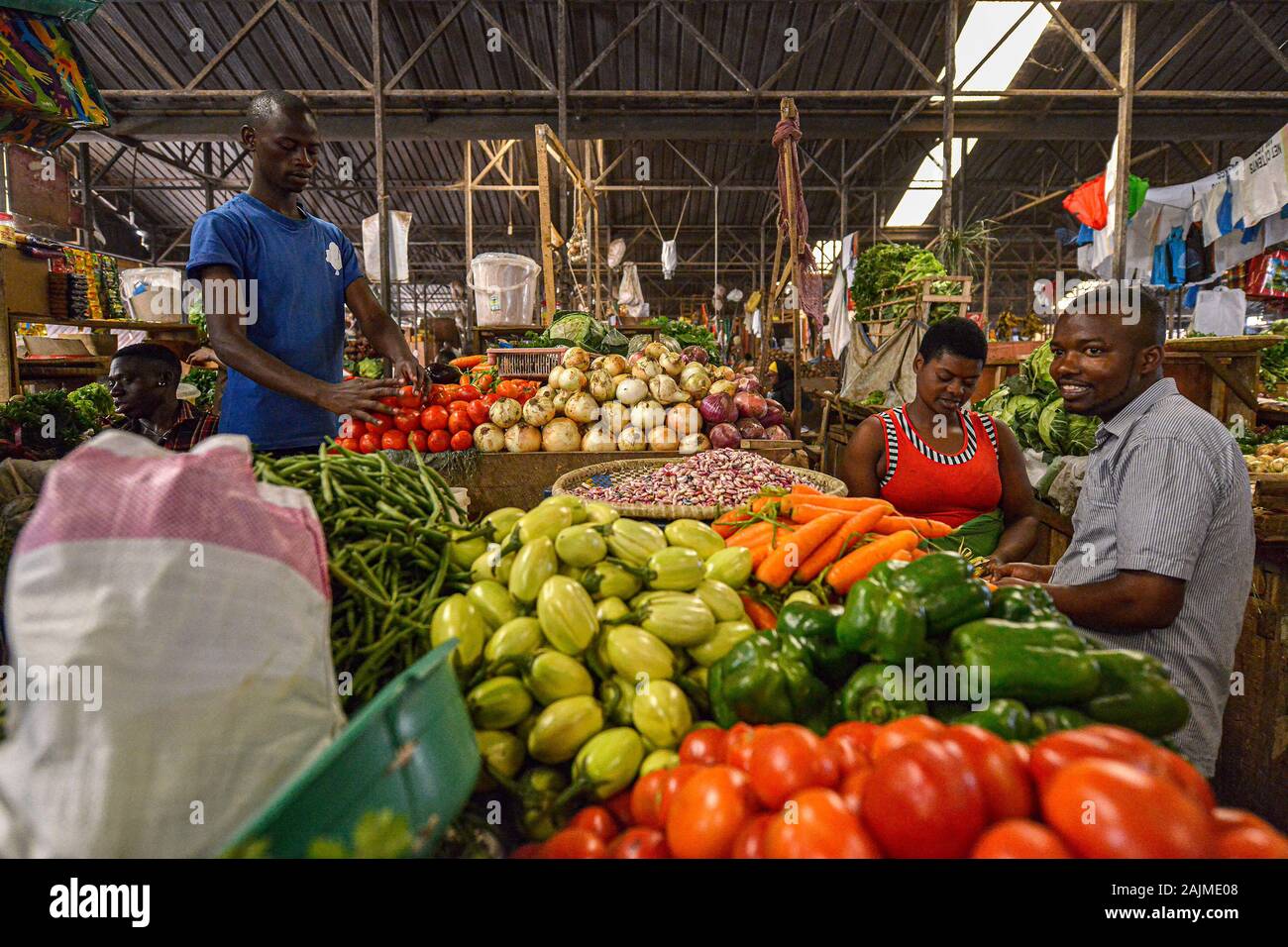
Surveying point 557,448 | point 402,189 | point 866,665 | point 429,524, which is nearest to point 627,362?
point 557,448

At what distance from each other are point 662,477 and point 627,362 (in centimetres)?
220

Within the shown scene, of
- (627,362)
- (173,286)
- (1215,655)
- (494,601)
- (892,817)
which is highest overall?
(173,286)

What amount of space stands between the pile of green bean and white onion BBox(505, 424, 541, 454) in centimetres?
297

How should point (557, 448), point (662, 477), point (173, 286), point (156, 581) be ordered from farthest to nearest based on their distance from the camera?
point (173, 286) < point (557, 448) < point (662, 477) < point (156, 581)

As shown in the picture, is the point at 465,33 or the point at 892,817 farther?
the point at 465,33

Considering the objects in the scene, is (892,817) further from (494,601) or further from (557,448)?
(557,448)

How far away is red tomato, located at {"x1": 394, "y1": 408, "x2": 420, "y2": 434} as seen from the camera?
4789 millimetres

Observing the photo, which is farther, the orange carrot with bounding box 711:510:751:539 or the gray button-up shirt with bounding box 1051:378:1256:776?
the orange carrot with bounding box 711:510:751:539

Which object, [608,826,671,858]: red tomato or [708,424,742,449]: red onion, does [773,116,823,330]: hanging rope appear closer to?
[708,424,742,449]: red onion

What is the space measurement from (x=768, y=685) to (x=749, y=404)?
4116mm

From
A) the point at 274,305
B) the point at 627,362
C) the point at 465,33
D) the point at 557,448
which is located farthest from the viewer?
the point at 465,33

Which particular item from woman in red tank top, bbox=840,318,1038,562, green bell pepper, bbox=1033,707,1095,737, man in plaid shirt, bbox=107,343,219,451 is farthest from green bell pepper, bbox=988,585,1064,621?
man in plaid shirt, bbox=107,343,219,451

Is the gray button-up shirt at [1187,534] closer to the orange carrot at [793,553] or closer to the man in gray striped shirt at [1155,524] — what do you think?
the man in gray striped shirt at [1155,524]
